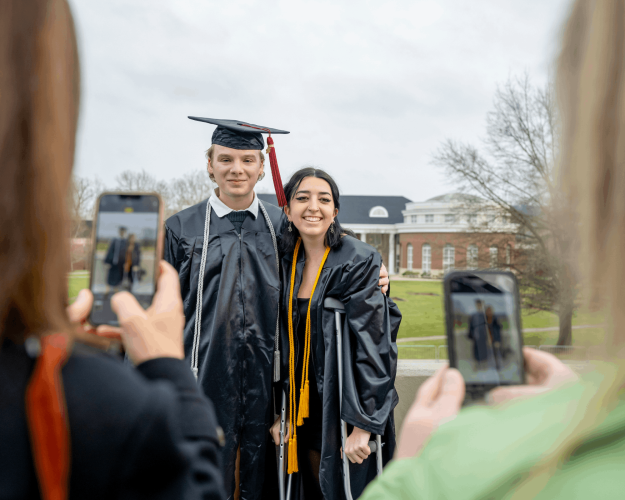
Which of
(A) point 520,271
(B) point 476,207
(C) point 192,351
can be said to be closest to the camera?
(C) point 192,351

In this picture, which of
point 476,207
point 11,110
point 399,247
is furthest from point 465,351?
point 399,247

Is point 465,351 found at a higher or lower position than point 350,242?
lower

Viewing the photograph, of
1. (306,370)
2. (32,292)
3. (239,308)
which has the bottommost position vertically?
(306,370)

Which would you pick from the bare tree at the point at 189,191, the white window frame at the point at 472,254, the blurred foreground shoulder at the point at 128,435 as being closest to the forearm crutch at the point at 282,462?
the blurred foreground shoulder at the point at 128,435

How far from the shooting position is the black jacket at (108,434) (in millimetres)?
696

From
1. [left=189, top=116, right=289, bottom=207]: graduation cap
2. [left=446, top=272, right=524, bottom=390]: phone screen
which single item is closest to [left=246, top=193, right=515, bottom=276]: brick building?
[left=189, top=116, right=289, bottom=207]: graduation cap

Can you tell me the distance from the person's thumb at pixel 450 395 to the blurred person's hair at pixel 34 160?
69 cm

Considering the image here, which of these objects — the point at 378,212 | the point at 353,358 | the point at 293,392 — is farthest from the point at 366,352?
the point at 378,212

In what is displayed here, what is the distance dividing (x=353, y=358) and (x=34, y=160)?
225 cm

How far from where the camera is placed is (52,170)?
0.73 metres

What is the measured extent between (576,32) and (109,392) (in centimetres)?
99

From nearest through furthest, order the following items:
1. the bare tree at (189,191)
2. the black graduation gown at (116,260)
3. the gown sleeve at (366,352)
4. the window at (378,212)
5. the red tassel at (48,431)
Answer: the red tassel at (48,431)
the black graduation gown at (116,260)
the gown sleeve at (366,352)
the bare tree at (189,191)
the window at (378,212)

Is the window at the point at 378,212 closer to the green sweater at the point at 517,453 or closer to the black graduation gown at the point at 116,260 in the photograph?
the black graduation gown at the point at 116,260

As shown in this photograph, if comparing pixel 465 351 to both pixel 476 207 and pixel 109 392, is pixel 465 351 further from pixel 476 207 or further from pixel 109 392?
pixel 476 207
